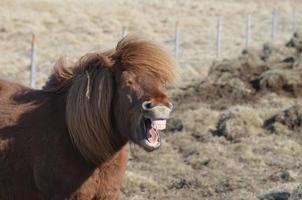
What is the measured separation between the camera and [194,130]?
11.3m

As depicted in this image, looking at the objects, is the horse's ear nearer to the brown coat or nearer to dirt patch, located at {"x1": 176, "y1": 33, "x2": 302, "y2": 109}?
the brown coat

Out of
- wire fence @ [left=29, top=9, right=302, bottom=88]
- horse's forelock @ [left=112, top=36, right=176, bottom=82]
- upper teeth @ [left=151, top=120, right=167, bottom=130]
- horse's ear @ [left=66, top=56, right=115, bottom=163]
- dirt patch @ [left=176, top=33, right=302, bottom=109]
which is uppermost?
horse's forelock @ [left=112, top=36, right=176, bottom=82]

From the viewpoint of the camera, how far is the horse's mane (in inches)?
179

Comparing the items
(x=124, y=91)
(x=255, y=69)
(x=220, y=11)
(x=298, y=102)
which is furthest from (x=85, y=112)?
(x=220, y=11)

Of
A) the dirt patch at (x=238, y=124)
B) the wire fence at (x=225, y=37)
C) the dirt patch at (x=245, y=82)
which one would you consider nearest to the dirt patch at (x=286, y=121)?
the dirt patch at (x=238, y=124)

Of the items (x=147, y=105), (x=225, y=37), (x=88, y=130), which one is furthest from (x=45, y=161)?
(x=225, y=37)

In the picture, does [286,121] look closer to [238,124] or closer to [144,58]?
[238,124]

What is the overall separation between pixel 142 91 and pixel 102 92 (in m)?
0.35

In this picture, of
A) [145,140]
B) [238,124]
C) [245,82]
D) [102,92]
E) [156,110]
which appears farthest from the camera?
[245,82]

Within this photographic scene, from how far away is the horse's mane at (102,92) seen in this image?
4.55 m

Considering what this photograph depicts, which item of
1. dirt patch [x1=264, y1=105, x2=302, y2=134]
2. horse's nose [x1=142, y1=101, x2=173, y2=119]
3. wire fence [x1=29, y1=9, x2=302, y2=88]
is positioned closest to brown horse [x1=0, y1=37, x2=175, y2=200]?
horse's nose [x1=142, y1=101, x2=173, y2=119]

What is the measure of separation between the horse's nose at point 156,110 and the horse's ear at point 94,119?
0.49 metres

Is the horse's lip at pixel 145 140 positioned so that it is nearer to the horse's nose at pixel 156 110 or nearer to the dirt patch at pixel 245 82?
the horse's nose at pixel 156 110

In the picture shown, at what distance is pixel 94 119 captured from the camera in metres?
4.58
